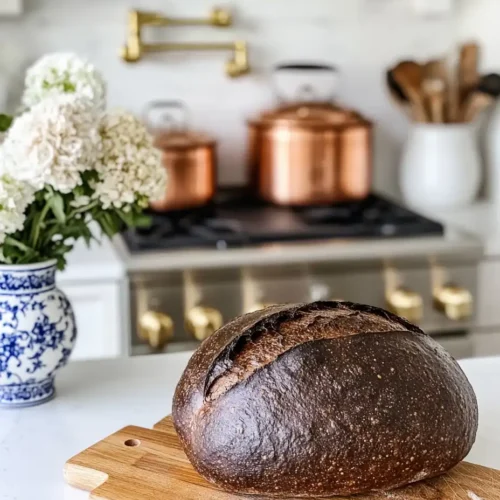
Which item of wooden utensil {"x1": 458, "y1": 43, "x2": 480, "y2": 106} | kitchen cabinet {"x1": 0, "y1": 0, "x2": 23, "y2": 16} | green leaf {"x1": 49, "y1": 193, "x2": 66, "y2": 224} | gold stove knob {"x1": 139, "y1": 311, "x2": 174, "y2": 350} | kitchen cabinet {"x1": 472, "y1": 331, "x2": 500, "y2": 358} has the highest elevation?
kitchen cabinet {"x1": 0, "y1": 0, "x2": 23, "y2": 16}

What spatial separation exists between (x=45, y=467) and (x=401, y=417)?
360 millimetres

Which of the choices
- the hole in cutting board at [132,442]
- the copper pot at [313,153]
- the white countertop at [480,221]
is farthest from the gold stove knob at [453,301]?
the hole in cutting board at [132,442]

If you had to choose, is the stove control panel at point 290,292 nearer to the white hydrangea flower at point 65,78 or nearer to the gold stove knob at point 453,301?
the gold stove knob at point 453,301

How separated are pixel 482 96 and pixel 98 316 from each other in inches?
45.3

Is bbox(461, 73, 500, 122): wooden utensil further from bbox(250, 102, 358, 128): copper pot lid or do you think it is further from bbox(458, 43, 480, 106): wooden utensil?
bbox(250, 102, 358, 128): copper pot lid

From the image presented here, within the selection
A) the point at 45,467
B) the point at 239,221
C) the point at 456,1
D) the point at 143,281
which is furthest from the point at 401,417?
the point at 456,1

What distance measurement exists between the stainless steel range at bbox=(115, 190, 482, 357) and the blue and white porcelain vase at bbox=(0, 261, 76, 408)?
725 mm

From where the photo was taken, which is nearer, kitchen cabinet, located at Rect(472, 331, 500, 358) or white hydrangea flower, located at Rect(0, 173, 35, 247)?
white hydrangea flower, located at Rect(0, 173, 35, 247)

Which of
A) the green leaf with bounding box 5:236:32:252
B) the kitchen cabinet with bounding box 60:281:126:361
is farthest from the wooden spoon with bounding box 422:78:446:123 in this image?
the green leaf with bounding box 5:236:32:252

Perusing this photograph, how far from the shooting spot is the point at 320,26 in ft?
7.88

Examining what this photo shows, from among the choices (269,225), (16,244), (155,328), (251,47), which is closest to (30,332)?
(16,244)

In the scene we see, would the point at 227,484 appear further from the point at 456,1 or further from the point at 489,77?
the point at 456,1

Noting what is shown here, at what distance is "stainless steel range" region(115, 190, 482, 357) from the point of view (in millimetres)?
1780

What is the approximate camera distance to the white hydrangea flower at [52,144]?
0.88 m
